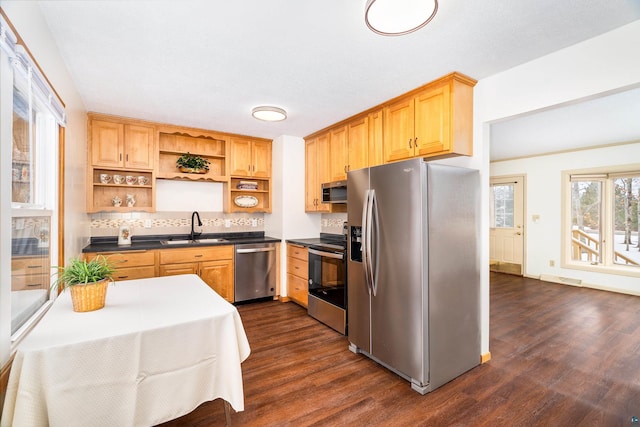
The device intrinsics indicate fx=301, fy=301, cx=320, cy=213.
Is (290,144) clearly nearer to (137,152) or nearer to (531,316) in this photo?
(137,152)

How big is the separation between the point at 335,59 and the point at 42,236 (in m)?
2.29

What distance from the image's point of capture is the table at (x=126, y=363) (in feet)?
3.73

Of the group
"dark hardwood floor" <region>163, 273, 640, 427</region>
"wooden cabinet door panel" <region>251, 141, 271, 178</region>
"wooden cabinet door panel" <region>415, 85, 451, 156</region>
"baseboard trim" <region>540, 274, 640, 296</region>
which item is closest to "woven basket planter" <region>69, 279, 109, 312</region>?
"dark hardwood floor" <region>163, 273, 640, 427</region>

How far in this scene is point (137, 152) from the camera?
12.4ft

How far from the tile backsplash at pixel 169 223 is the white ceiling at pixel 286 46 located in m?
1.49

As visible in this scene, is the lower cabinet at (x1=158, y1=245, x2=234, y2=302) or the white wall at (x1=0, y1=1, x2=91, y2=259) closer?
the white wall at (x1=0, y1=1, x2=91, y2=259)

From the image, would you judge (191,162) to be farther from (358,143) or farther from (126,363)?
(126,363)

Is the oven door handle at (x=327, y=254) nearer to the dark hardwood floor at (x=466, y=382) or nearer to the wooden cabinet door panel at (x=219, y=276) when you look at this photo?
the dark hardwood floor at (x=466, y=382)

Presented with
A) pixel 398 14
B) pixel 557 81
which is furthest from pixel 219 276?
pixel 557 81

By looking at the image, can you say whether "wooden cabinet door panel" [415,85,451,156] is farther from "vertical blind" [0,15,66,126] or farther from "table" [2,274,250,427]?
"vertical blind" [0,15,66,126]

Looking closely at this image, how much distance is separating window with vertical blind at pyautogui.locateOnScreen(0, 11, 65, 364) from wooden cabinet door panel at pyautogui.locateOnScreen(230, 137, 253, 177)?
230cm

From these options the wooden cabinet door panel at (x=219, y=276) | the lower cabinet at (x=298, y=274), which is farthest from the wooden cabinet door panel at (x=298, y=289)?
the wooden cabinet door panel at (x=219, y=276)

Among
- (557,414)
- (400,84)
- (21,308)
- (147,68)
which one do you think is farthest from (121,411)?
(400,84)

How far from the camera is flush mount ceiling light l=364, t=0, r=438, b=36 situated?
4.95ft
